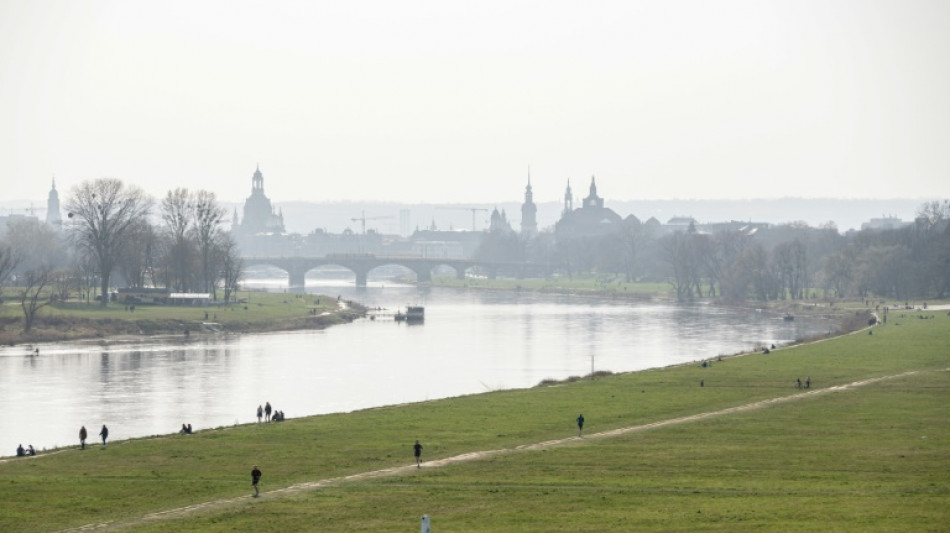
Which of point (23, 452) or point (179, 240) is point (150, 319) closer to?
Result: point (179, 240)

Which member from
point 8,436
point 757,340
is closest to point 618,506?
point 8,436

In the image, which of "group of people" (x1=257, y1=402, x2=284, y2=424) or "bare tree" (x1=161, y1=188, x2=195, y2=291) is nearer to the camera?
"group of people" (x1=257, y1=402, x2=284, y2=424)

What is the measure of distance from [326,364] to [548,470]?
49.9 meters

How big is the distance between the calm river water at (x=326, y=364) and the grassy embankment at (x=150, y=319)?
350cm

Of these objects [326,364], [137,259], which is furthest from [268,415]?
[137,259]

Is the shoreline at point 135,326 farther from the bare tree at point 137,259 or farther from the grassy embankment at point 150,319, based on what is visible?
the bare tree at point 137,259

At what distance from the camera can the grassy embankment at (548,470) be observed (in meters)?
35.7

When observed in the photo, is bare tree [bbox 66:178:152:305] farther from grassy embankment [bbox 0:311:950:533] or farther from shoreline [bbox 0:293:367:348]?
grassy embankment [bbox 0:311:950:533]

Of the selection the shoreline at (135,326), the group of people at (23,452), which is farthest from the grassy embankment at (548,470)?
the shoreline at (135,326)

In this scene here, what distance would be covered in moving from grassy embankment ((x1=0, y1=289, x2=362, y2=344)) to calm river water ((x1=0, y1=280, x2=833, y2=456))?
3.50m

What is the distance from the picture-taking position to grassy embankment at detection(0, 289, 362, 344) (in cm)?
10931

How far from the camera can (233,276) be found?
486ft

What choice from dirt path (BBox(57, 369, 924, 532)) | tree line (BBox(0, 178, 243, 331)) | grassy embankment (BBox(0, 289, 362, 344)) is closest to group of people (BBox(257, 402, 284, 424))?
dirt path (BBox(57, 369, 924, 532))

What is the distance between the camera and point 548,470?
4284cm
